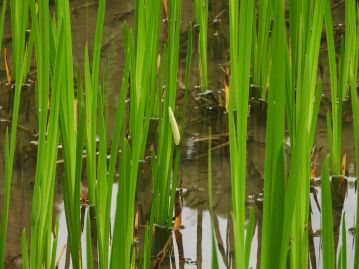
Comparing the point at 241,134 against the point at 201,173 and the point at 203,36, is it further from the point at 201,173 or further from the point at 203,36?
the point at 203,36

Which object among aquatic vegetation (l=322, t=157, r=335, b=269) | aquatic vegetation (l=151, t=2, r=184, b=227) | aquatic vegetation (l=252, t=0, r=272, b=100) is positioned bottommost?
→ aquatic vegetation (l=322, t=157, r=335, b=269)

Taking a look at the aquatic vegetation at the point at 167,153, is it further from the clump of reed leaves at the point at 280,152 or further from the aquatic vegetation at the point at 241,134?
the aquatic vegetation at the point at 241,134

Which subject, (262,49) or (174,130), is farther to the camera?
(262,49)

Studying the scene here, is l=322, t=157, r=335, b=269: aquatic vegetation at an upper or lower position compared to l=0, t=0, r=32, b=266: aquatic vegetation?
lower

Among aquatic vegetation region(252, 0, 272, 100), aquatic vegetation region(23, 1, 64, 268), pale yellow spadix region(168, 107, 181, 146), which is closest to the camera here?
aquatic vegetation region(23, 1, 64, 268)

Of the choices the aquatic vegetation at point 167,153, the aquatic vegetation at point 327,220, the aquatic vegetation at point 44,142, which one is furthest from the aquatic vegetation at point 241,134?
the aquatic vegetation at point 167,153

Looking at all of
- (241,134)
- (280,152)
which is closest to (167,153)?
(241,134)

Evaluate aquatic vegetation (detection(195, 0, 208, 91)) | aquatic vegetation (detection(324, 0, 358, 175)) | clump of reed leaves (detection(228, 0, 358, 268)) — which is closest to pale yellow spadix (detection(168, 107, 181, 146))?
clump of reed leaves (detection(228, 0, 358, 268))

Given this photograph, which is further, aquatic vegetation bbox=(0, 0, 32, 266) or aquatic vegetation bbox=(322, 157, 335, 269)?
aquatic vegetation bbox=(0, 0, 32, 266)

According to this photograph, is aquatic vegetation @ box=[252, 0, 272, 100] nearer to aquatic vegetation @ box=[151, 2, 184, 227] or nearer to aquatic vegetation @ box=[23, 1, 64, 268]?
aquatic vegetation @ box=[151, 2, 184, 227]
